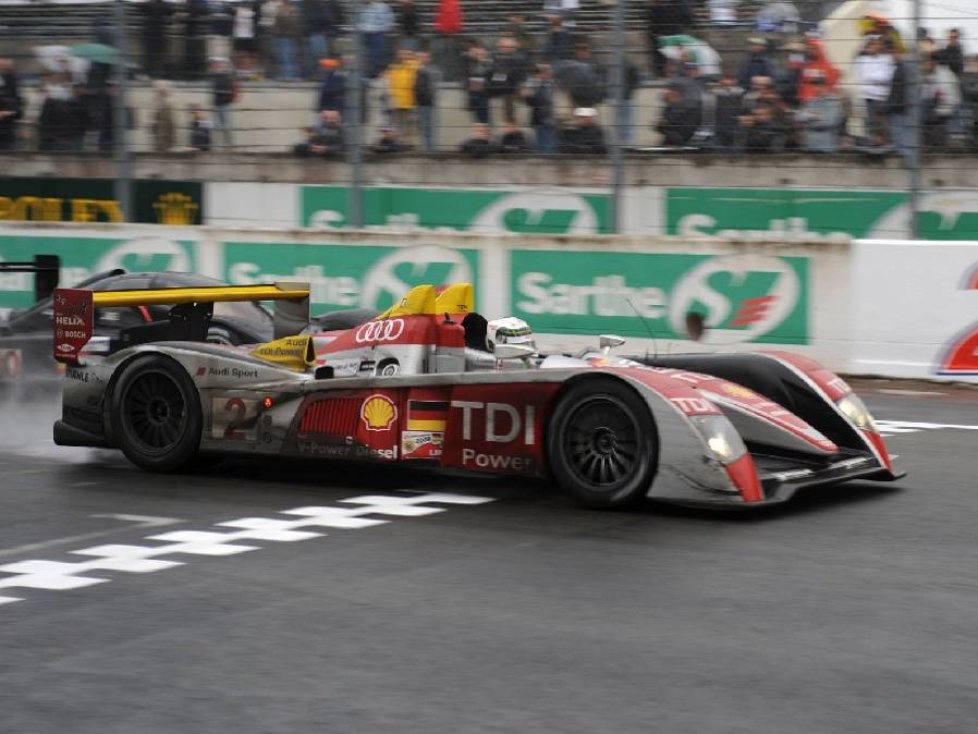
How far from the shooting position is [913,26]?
13.5 meters

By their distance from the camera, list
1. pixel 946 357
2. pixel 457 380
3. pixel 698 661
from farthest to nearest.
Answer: pixel 946 357 < pixel 457 380 < pixel 698 661

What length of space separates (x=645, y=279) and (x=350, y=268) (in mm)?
2958

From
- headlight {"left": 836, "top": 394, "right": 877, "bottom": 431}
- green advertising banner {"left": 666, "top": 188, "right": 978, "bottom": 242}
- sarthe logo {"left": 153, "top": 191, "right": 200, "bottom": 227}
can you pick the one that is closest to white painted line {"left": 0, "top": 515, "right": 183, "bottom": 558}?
headlight {"left": 836, "top": 394, "right": 877, "bottom": 431}

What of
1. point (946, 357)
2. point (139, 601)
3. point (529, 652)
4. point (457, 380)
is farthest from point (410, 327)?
point (946, 357)

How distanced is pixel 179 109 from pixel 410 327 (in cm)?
1002

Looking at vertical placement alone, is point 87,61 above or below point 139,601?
above

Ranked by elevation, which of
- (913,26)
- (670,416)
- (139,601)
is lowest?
(139,601)

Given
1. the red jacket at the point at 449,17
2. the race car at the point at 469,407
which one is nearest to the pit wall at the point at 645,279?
the red jacket at the point at 449,17

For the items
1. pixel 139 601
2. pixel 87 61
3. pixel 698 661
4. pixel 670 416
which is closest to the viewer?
pixel 698 661

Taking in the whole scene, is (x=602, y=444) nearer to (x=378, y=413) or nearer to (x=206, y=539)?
(x=378, y=413)

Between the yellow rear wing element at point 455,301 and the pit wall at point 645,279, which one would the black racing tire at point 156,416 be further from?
the pit wall at point 645,279

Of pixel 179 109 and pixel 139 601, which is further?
pixel 179 109

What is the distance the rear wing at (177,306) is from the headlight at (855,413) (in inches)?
127

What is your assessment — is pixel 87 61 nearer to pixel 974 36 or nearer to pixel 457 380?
pixel 974 36
